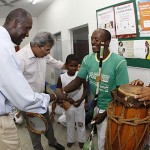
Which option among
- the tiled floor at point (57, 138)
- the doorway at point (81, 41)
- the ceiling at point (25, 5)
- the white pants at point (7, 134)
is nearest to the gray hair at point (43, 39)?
the white pants at point (7, 134)

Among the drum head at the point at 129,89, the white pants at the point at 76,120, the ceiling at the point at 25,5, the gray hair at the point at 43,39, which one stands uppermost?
the ceiling at the point at 25,5

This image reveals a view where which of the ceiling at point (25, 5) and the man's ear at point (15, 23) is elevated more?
the ceiling at point (25, 5)

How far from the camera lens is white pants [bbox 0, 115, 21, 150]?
1.74 metres

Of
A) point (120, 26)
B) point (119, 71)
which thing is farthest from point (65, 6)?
point (119, 71)

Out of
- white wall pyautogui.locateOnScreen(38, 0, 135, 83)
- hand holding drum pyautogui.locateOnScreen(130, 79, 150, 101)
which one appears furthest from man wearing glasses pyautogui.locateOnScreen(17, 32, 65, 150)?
white wall pyautogui.locateOnScreen(38, 0, 135, 83)

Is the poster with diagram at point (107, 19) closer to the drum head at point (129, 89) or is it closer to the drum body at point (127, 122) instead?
the drum head at point (129, 89)

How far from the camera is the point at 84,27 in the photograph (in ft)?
15.1

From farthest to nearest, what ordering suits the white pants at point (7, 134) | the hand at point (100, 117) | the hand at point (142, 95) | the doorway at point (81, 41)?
the doorway at point (81, 41)
the hand at point (100, 117)
the white pants at point (7, 134)
the hand at point (142, 95)

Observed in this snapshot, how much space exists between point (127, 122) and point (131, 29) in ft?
5.51

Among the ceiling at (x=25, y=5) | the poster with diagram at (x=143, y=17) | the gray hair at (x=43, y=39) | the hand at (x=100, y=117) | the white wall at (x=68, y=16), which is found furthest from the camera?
the ceiling at (x=25, y=5)

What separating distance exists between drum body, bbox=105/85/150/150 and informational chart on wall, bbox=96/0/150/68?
1.17m

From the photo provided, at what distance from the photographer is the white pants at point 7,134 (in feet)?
5.70

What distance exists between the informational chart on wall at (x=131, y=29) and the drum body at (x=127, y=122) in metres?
1.17

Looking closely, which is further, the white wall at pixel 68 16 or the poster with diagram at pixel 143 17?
the white wall at pixel 68 16
